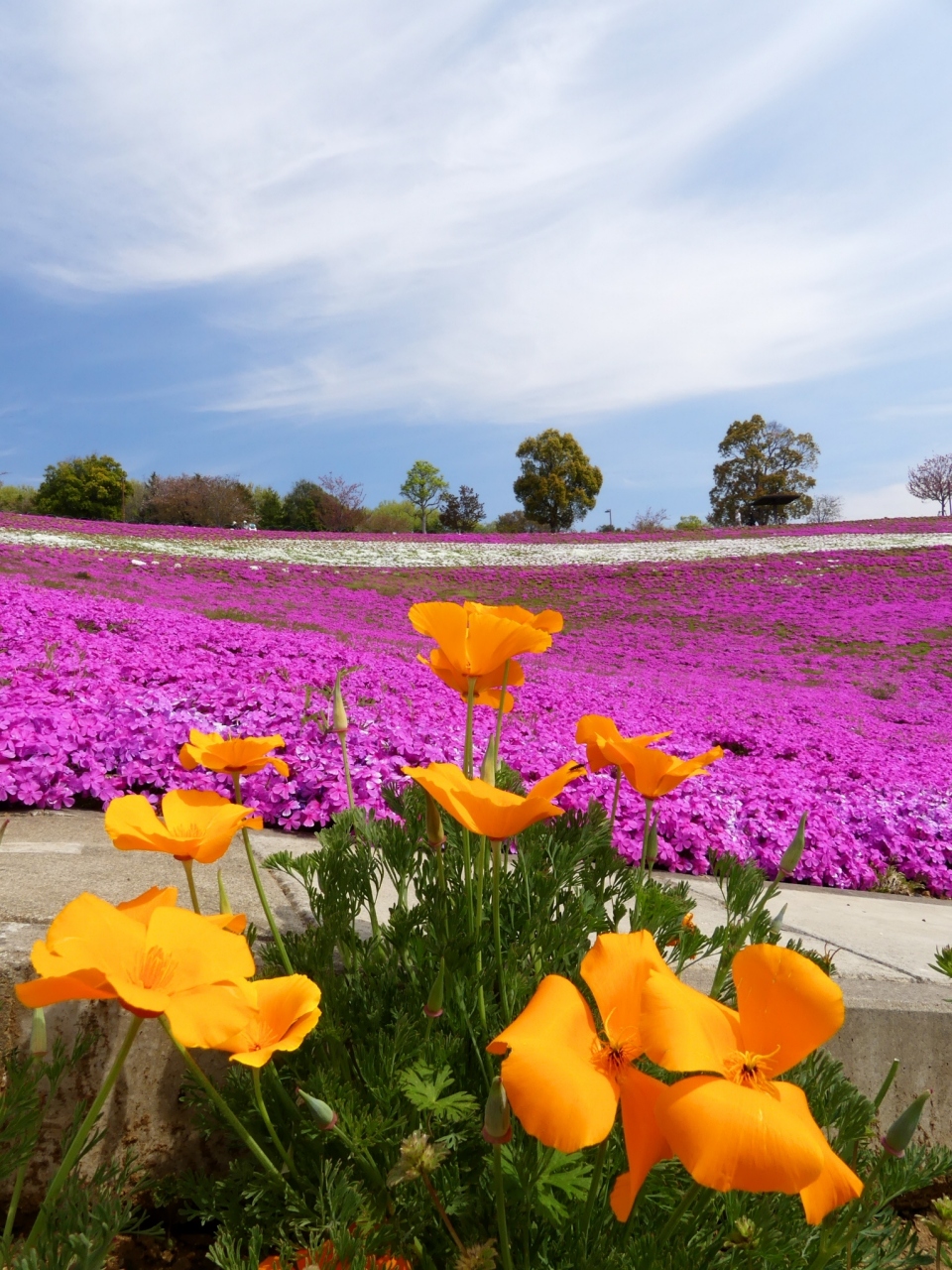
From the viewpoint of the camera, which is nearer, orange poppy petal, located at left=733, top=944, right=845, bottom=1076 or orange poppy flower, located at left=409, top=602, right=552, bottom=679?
orange poppy petal, located at left=733, top=944, right=845, bottom=1076

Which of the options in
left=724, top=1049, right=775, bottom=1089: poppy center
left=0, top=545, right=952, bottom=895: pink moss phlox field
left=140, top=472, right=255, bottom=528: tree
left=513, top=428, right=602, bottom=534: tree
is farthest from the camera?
left=513, top=428, right=602, bottom=534: tree

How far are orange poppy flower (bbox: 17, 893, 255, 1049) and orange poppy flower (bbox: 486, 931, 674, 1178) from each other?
27cm

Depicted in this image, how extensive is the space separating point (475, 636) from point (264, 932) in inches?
39.2

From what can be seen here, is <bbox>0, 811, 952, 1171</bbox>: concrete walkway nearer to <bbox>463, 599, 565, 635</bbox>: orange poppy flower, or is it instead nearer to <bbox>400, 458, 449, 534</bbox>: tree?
<bbox>463, 599, 565, 635</bbox>: orange poppy flower

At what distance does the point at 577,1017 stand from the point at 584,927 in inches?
21.0

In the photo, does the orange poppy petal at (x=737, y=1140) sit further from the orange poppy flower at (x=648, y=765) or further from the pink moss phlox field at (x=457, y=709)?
the pink moss phlox field at (x=457, y=709)

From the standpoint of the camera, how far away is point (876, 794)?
514cm

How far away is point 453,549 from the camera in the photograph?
25562mm

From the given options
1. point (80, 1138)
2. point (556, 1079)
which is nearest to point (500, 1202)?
point (556, 1079)

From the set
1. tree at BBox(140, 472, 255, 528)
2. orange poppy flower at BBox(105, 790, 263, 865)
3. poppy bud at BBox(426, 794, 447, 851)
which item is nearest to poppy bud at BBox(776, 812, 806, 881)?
poppy bud at BBox(426, 794, 447, 851)

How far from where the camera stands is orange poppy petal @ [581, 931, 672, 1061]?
78 centimetres

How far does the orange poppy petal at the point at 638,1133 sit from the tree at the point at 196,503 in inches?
1576

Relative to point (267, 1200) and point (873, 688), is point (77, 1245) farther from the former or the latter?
point (873, 688)

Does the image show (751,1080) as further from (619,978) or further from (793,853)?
(793,853)
